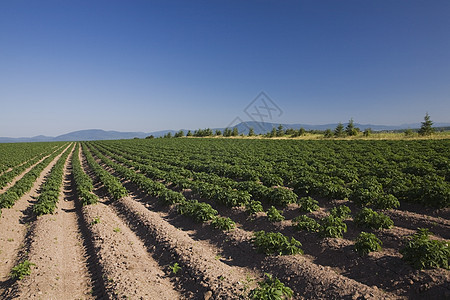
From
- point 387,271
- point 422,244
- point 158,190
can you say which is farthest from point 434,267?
point 158,190

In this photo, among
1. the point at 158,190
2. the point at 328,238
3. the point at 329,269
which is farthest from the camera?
the point at 158,190

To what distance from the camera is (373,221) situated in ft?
28.3

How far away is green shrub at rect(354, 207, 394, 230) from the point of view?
8.55m

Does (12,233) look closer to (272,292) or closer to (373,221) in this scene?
(272,292)

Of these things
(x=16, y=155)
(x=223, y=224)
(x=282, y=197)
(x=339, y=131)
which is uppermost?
(x=339, y=131)

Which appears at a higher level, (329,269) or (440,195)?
(440,195)

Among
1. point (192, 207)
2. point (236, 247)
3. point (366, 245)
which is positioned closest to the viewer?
point (366, 245)

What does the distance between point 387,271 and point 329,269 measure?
1.52 m

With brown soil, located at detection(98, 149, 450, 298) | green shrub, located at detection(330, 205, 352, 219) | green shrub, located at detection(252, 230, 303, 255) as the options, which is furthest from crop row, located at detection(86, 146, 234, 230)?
green shrub, located at detection(330, 205, 352, 219)

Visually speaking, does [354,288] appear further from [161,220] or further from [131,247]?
[161,220]

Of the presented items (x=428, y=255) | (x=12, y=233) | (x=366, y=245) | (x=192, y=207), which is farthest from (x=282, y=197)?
(x=12, y=233)

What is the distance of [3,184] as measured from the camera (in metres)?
21.0

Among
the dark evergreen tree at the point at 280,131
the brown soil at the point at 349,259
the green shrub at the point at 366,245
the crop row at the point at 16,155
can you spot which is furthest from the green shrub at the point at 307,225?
the dark evergreen tree at the point at 280,131

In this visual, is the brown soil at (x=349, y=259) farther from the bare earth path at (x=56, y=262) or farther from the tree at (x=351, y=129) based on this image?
the tree at (x=351, y=129)
